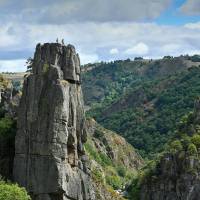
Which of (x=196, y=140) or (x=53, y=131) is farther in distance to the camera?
(x=196, y=140)

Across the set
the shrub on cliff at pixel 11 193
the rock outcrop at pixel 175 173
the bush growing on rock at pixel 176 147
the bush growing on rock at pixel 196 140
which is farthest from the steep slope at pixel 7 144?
the bush growing on rock at pixel 196 140

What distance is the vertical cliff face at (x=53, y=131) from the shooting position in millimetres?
79375

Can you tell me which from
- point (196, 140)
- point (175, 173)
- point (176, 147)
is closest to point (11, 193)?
point (175, 173)

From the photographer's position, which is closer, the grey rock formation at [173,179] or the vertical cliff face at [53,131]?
the vertical cliff face at [53,131]

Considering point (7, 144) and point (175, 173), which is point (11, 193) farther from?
point (175, 173)

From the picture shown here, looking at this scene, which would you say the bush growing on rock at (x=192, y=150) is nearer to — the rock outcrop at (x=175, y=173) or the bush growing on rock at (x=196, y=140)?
the rock outcrop at (x=175, y=173)

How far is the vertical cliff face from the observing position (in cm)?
7938

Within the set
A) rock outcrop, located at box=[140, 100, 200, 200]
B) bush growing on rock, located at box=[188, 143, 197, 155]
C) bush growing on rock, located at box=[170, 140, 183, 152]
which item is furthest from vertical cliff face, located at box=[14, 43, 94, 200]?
bush growing on rock, located at box=[170, 140, 183, 152]

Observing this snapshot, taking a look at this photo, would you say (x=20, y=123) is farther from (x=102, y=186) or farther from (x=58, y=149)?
(x=102, y=186)

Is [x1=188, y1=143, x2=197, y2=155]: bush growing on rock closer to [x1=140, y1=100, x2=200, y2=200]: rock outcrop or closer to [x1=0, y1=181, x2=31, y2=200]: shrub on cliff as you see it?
[x1=140, y1=100, x2=200, y2=200]: rock outcrop

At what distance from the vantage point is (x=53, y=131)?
79.2 meters

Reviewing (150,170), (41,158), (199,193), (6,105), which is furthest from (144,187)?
(41,158)

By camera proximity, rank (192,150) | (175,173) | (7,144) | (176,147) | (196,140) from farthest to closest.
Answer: (196,140), (176,147), (175,173), (192,150), (7,144)

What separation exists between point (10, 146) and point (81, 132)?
9.17 metres
